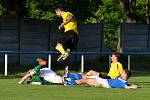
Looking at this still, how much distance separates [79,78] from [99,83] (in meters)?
0.78

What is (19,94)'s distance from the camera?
14.5 meters

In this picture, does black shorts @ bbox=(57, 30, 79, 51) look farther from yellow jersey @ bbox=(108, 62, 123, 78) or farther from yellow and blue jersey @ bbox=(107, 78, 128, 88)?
yellow and blue jersey @ bbox=(107, 78, 128, 88)

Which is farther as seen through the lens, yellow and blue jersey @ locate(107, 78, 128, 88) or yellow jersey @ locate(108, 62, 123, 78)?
yellow jersey @ locate(108, 62, 123, 78)

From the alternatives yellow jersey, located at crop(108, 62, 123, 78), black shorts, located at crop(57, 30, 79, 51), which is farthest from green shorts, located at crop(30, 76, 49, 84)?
yellow jersey, located at crop(108, 62, 123, 78)

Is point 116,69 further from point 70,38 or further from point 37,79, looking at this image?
point 37,79

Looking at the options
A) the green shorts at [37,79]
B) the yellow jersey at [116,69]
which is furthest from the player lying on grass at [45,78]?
the yellow jersey at [116,69]

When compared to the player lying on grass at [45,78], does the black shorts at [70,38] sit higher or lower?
higher

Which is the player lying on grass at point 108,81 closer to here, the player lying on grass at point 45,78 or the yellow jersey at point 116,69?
the yellow jersey at point 116,69

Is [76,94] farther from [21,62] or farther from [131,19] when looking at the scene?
[131,19]

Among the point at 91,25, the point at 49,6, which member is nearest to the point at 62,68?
the point at 91,25

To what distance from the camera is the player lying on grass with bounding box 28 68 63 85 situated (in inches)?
712

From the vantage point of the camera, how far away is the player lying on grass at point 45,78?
59.3ft

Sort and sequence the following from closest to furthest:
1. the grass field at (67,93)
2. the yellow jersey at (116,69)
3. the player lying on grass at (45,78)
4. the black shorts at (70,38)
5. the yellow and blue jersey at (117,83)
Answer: the grass field at (67,93)
the yellow and blue jersey at (117,83)
the yellow jersey at (116,69)
the black shorts at (70,38)
the player lying on grass at (45,78)

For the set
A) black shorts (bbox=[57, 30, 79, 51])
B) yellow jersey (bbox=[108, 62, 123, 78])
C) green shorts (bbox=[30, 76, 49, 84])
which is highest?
black shorts (bbox=[57, 30, 79, 51])
